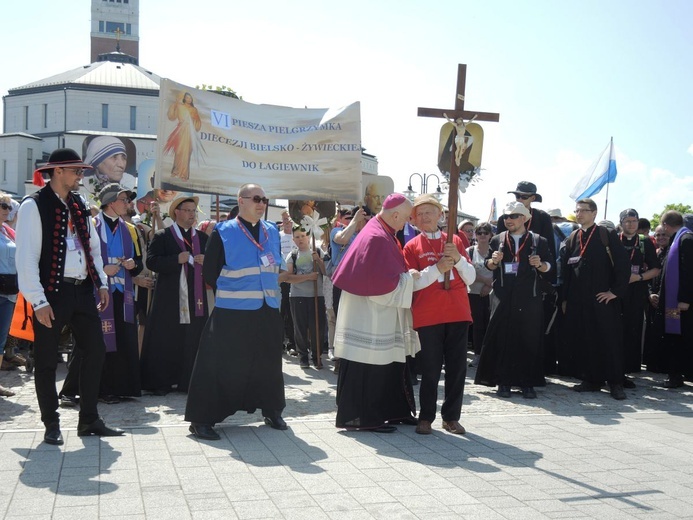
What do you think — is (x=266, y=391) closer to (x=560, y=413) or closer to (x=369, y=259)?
(x=369, y=259)

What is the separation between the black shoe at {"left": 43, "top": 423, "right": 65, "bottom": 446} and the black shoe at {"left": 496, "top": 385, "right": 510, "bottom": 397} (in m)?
4.88

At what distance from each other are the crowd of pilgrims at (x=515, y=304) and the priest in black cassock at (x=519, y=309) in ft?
0.04

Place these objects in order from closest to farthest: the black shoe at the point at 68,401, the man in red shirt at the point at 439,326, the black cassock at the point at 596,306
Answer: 1. the man in red shirt at the point at 439,326
2. the black shoe at the point at 68,401
3. the black cassock at the point at 596,306

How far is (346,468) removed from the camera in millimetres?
5887

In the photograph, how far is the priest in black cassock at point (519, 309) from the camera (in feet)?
30.1

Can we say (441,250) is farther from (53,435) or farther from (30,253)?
(53,435)

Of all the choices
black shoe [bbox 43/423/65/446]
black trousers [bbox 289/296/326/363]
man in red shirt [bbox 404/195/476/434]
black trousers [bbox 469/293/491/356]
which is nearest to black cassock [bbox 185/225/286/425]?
black shoe [bbox 43/423/65/446]

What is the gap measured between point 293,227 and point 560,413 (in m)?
4.89

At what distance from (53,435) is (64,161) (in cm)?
215

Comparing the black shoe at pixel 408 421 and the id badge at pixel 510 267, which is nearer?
the black shoe at pixel 408 421

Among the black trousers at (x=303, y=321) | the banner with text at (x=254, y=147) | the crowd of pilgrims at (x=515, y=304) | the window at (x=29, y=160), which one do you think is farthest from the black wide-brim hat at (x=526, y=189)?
the window at (x=29, y=160)

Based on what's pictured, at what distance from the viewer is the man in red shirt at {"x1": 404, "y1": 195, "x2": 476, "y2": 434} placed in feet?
23.4

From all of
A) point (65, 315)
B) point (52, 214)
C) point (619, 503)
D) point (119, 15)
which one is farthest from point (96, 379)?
point (119, 15)

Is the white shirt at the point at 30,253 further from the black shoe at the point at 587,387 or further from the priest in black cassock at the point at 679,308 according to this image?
the priest in black cassock at the point at 679,308
